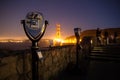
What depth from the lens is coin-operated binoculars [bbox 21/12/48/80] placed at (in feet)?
9.04

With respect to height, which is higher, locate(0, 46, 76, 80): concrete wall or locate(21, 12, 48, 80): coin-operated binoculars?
locate(21, 12, 48, 80): coin-operated binoculars

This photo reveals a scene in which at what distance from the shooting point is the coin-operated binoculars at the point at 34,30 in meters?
2.75

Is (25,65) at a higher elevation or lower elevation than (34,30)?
lower

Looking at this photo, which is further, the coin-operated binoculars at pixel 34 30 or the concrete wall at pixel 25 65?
the coin-operated binoculars at pixel 34 30

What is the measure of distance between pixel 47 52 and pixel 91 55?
6850 millimetres

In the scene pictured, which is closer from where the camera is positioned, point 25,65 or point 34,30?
point 34,30

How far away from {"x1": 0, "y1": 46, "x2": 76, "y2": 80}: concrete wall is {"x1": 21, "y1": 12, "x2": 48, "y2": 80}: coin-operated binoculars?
21 cm

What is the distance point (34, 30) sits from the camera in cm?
285

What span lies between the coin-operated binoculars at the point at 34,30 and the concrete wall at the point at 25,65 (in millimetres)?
212

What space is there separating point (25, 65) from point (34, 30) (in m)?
0.87

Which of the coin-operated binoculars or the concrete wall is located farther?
the coin-operated binoculars

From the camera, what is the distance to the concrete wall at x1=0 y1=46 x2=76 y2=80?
253 centimetres

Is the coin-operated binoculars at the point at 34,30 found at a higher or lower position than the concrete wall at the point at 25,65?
higher

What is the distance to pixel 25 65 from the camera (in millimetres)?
3178
